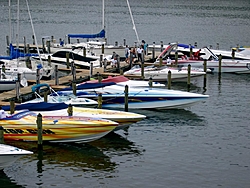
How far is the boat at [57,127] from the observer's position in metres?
32.5

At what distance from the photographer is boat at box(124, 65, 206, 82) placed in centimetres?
5023

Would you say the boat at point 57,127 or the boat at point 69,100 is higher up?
the boat at point 69,100

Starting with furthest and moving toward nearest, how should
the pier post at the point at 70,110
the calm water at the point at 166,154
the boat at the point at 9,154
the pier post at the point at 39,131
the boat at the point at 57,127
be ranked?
the pier post at the point at 70,110, the boat at the point at 57,127, the pier post at the point at 39,131, the calm water at the point at 166,154, the boat at the point at 9,154

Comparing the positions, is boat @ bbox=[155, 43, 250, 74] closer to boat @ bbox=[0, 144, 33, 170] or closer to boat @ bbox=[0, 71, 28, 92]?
boat @ bbox=[0, 71, 28, 92]

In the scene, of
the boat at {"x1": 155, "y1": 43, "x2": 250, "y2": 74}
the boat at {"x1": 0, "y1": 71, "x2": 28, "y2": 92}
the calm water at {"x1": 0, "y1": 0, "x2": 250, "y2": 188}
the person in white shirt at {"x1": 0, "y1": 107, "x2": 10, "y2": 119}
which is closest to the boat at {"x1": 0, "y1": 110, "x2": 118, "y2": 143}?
the person in white shirt at {"x1": 0, "y1": 107, "x2": 10, "y2": 119}

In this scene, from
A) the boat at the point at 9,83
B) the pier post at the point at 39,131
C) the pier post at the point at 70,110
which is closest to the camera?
the pier post at the point at 39,131

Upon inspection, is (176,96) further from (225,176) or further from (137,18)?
(137,18)

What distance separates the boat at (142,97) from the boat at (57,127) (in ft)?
25.2

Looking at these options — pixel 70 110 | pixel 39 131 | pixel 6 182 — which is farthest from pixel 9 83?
pixel 6 182

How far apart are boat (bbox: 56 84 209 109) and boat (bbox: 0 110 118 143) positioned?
25.2 ft

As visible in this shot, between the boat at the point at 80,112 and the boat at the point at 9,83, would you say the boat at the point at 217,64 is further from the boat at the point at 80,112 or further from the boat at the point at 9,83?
the boat at the point at 80,112

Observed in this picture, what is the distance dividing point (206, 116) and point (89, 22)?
8198cm

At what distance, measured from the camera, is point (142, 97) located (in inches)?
1601

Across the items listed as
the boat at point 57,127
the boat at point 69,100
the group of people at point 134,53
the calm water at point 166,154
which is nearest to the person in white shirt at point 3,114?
the boat at point 57,127
